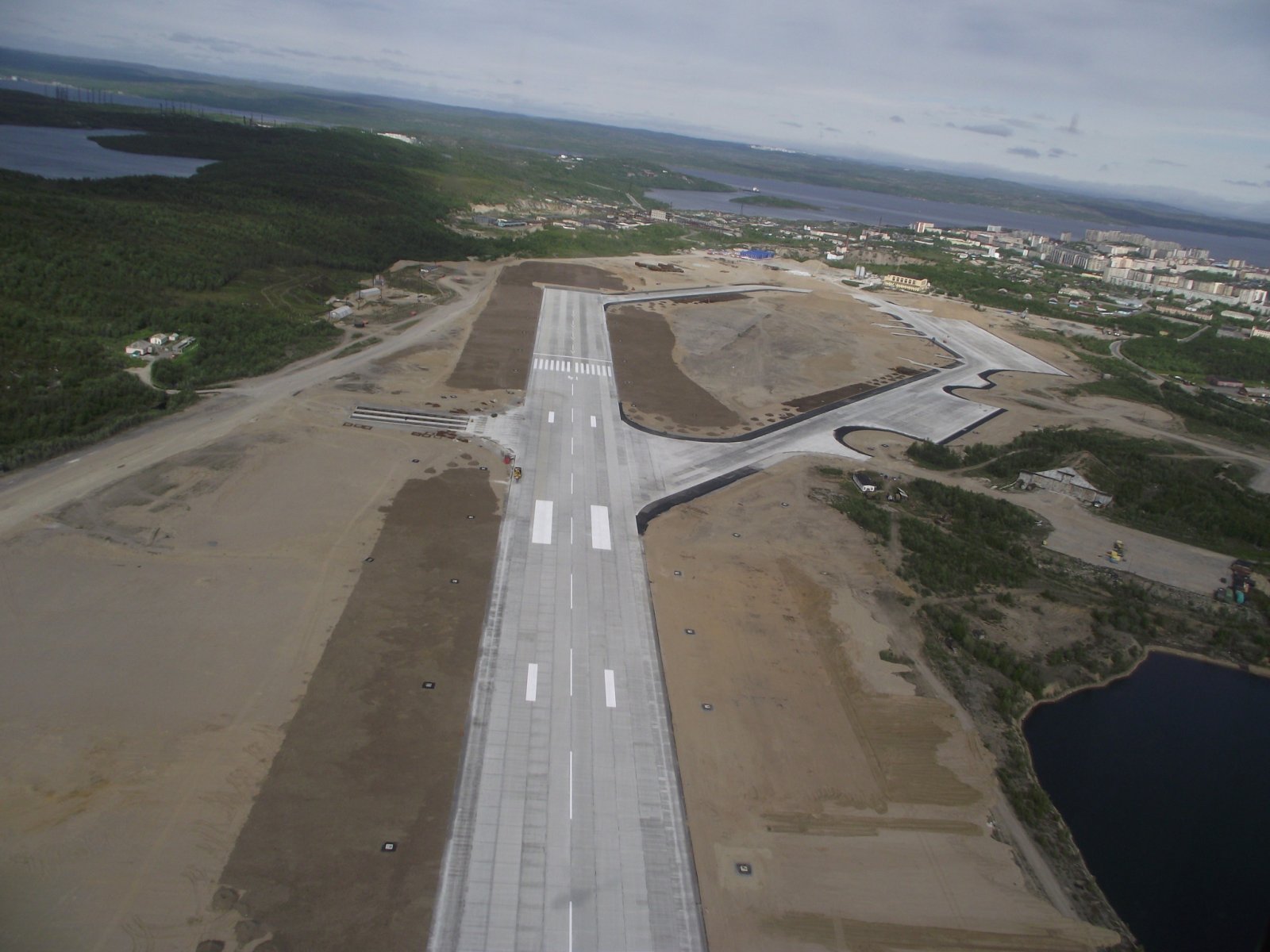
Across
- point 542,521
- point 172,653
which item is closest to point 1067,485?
point 542,521

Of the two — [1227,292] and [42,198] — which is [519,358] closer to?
[42,198]

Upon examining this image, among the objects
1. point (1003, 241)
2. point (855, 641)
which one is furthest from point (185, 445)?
point (1003, 241)

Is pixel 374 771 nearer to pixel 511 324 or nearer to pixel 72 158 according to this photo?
pixel 511 324

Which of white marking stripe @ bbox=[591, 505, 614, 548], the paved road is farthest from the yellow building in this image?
white marking stripe @ bbox=[591, 505, 614, 548]

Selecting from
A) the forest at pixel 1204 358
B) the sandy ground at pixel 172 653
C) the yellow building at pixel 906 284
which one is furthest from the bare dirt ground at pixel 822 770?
the yellow building at pixel 906 284

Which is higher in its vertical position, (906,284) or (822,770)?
(906,284)

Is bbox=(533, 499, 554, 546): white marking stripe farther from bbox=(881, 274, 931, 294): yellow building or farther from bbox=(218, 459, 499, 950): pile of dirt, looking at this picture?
bbox=(881, 274, 931, 294): yellow building
